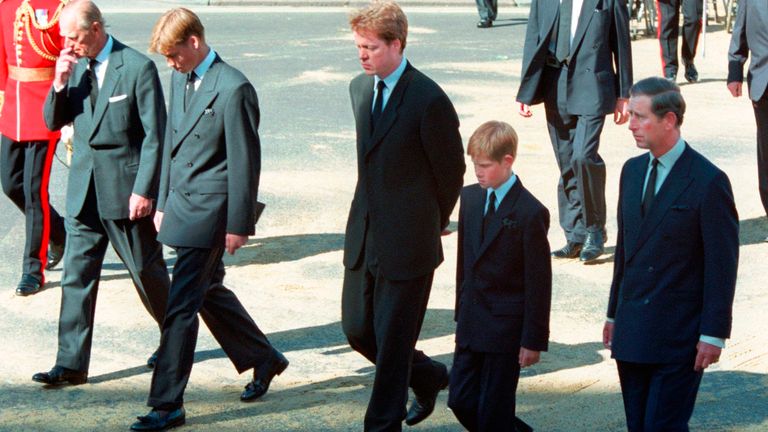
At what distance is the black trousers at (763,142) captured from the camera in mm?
9164

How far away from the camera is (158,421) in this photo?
599 centimetres

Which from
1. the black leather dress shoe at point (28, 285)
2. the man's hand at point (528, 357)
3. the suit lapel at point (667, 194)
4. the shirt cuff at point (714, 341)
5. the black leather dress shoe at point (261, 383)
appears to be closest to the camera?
the shirt cuff at point (714, 341)

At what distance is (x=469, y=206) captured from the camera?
553cm

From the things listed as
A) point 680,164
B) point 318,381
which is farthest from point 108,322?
point 680,164

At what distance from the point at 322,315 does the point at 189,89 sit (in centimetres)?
204

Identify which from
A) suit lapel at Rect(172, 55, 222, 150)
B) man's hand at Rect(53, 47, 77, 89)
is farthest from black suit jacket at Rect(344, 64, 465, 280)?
man's hand at Rect(53, 47, 77, 89)

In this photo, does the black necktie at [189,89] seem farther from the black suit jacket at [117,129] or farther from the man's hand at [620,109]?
the man's hand at [620,109]

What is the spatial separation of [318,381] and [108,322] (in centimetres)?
154

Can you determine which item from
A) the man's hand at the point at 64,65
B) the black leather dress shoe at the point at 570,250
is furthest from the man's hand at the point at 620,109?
the man's hand at the point at 64,65

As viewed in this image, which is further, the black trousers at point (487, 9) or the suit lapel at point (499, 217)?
the black trousers at point (487, 9)

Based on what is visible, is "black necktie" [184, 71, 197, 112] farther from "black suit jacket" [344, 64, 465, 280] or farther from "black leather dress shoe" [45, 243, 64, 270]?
"black leather dress shoe" [45, 243, 64, 270]

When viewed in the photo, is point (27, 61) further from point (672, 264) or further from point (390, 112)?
point (672, 264)

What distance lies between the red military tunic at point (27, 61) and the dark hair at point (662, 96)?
4423mm

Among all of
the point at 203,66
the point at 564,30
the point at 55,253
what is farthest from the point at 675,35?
the point at 203,66
